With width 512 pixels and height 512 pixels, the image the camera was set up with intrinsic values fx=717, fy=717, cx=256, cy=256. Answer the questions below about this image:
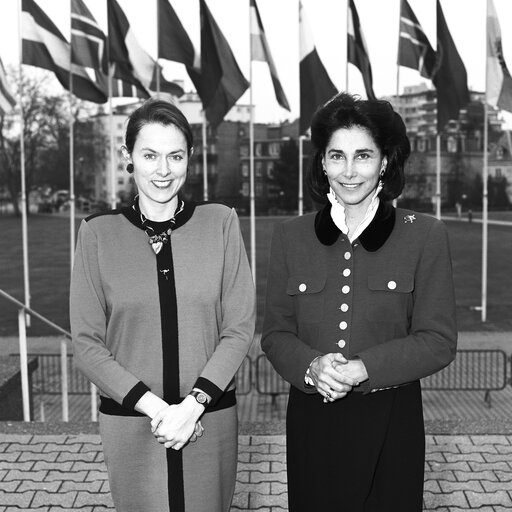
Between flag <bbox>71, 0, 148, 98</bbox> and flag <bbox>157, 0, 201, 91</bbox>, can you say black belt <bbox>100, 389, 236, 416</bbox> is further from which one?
flag <bbox>71, 0, 148, 98</bbox>

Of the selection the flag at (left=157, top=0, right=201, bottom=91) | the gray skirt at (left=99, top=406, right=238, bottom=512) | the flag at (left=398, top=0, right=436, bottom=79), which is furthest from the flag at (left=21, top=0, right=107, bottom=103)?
the gray skirt at (left=99, top=406, right=238, bottom=512)

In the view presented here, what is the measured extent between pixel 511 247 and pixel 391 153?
55.0 metres

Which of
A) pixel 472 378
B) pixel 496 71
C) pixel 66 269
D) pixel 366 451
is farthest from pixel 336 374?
pixel 66 269

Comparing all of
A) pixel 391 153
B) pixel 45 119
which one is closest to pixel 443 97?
pixel 391 153

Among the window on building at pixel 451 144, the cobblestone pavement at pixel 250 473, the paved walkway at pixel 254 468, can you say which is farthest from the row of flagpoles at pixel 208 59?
the window on building at pixel 451 144

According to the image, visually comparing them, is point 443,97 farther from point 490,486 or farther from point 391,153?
point 391,153

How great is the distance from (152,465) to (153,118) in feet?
3.54

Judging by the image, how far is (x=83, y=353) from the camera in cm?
220

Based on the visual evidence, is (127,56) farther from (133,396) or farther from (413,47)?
(133,396)

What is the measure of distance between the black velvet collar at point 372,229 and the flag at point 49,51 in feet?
41.5

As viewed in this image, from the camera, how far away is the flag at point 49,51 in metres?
13.5

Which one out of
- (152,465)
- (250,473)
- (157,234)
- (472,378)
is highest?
(157,234)

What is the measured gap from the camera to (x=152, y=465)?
2.24m

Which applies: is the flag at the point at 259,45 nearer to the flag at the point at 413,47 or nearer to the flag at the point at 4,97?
the flag at the point at 413,47
